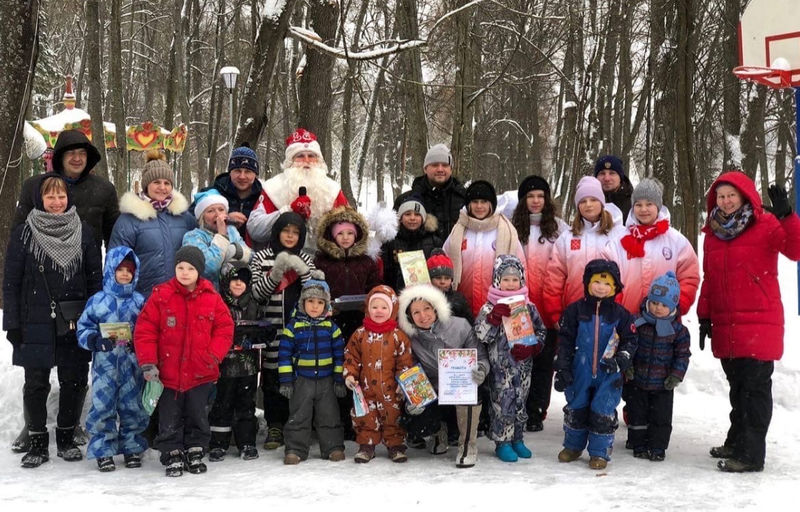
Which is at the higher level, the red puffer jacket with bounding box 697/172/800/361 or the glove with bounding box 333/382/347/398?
the red puffer jacket with bounding box 697/172/800/361

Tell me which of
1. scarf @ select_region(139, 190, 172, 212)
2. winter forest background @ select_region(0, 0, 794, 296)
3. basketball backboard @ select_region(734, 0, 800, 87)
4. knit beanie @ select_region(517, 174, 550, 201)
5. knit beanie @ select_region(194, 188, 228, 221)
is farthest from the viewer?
winter forest background @ select_region(0, 0, 794, 296)

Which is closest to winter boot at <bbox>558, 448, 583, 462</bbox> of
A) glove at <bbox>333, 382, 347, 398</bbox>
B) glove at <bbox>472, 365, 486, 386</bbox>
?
glove at <bbox>472, 365, 486, 386</bbox>

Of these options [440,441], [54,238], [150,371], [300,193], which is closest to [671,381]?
[440,441]

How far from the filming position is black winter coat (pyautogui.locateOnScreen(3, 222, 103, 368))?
17.1ft

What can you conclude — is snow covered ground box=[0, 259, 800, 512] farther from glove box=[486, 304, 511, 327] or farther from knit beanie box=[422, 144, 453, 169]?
knit beanie box=[422, 144, 453, 169]

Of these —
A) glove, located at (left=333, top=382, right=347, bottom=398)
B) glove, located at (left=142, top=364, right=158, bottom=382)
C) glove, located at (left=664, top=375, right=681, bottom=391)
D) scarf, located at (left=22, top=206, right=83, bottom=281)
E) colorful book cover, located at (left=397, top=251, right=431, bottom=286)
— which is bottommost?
glove, located at (left=333, top=382, right=347, bottom=398)

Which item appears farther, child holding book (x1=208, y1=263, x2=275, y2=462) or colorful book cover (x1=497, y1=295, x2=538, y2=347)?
child holding book (x1=208, y1=263, x2=275, y2=462)

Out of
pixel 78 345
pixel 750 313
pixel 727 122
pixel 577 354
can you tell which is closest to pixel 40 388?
pixel 78 345

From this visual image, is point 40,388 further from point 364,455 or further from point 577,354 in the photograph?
point 577,354

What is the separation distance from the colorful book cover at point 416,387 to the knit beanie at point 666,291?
1.72 meters

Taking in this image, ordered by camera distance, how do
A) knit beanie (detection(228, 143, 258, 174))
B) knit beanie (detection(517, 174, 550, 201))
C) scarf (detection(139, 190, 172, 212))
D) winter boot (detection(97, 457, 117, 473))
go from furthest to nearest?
knit beanie (detection(228, 143, 258, 174))
knit beanie (detection(517, 174, 550, 201))
scarf (detection(139, 190, 172, 212))
winter boot (detection(97, 457, 117, 473))

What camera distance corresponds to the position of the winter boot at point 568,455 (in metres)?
5.36

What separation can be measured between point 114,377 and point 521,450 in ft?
9.68

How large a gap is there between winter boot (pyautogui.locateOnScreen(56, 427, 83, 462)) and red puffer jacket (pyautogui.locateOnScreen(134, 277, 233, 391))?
35.5 inches
